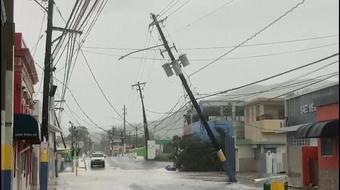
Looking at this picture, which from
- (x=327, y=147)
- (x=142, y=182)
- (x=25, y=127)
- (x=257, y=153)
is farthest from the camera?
(x=257, y=153)

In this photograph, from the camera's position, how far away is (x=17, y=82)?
79.0 ft

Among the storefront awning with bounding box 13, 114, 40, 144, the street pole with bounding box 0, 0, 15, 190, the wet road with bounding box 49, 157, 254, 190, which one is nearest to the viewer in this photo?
the street pole with bounding box 0, 0, 15, 190

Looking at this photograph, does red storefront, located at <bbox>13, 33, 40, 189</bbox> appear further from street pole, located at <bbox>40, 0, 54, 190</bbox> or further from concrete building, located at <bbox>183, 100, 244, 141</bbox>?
concrete building, located at <bbox>183, 100, 244, 141</bbox>

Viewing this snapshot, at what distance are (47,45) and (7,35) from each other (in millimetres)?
15505

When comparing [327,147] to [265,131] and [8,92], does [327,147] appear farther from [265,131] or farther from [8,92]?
[265,131]

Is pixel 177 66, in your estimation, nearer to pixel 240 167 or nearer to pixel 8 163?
pixel 240 167

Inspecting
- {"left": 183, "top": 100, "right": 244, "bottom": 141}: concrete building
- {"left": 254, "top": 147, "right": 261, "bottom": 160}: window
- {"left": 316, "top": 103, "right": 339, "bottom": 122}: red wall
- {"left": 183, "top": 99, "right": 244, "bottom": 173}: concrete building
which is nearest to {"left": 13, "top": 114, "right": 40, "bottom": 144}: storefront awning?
{"left": 316, "top": 103, "right": 339, "bottom": 122}: red wall

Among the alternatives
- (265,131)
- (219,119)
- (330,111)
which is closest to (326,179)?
(330,111)

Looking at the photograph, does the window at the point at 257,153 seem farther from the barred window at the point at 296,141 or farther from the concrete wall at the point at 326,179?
the concrete wall at the point at 326,179

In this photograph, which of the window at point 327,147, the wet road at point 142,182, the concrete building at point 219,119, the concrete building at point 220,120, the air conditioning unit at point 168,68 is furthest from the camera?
the concrete building at point 219,119

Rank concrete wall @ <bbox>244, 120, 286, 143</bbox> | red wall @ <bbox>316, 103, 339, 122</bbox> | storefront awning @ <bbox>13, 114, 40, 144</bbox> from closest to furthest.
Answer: red wall @ <bbox>316, 103, 339, 122</bbox>
storefront awning @ <bbox>13, 114, 40, 144</bbox>
concrete wall @ <bbox>244, 120, 286, 143</bbox>

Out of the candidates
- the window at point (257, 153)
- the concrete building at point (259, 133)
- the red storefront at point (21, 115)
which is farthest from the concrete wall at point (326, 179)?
the window at point (257, 153)

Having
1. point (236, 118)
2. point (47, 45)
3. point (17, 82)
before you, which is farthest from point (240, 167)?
point (17, 82)

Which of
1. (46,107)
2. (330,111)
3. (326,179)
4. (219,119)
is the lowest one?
(326,179)
